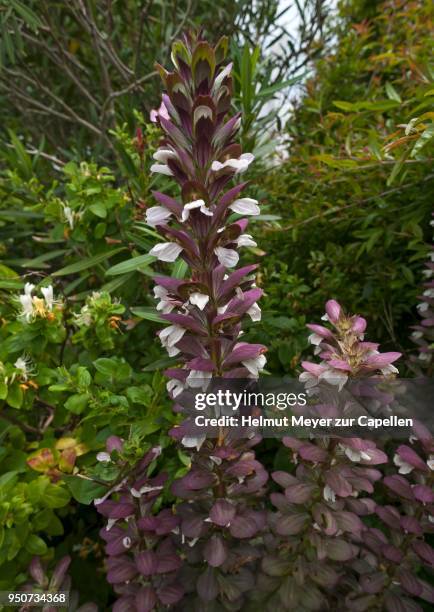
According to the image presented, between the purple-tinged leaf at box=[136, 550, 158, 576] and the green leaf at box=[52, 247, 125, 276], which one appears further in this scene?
the green leaf at box=[52, 247, 125, 276]

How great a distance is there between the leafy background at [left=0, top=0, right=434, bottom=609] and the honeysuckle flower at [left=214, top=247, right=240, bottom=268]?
372 millimetres

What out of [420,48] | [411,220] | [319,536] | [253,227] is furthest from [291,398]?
[420,48]

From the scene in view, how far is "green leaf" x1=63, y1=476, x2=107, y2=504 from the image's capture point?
3.12 ft

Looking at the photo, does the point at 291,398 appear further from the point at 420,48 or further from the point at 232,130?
the point at 420,48

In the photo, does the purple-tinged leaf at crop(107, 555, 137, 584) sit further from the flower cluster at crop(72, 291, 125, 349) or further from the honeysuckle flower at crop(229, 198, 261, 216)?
the honeysuckle flower at crop(229, 198, 261, 216)

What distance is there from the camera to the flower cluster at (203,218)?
74cm

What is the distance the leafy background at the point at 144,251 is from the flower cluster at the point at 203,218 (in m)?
0.26

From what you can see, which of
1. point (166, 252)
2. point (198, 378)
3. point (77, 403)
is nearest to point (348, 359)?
point (198, 378)

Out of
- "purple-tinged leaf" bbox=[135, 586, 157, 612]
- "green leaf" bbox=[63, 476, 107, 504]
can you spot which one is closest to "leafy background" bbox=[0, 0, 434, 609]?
"green leaf" bbox=[63, 476, 107, 504]

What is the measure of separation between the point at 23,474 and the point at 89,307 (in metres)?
0.49

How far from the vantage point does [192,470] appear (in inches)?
34.0

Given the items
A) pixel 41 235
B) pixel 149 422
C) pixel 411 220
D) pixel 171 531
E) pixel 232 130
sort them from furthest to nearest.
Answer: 1. pixel 41 235
2. pixel 411 220
3. pixel 149 422
4. pixel 171 531
5. pixel 232 130

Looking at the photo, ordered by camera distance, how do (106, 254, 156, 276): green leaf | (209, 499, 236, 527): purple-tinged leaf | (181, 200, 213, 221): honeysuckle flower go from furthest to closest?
(106, 254, 156, 276): green leaf → (209, 499, 236, 527): purple-tinged leaf → (181, 200, 213, 221): honeysuckle flower

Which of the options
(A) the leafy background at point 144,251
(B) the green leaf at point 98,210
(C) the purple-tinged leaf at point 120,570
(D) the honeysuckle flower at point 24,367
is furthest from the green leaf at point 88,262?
Result: (C) the purple-tinged leaf at point 120,570
